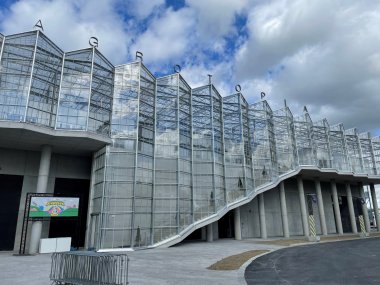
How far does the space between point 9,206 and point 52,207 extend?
18.6ft

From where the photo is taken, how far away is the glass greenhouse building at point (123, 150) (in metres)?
24.6

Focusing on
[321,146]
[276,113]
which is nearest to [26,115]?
[276,113]

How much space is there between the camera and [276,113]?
140 feet

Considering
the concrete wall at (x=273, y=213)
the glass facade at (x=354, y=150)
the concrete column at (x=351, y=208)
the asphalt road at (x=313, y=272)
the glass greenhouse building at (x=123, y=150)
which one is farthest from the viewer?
the glass facade at (x=354, y=150)

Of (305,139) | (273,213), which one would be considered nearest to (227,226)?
(273,213)

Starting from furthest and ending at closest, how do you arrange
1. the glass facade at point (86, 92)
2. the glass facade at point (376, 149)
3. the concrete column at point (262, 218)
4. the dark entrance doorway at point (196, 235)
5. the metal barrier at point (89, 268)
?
the glass facade at point (376, 149) → the concrete column at point (262, 218) → the dark entrance doorway at point (196, 235) → the glass facade at point (86, 92) → the metal barrier at point (89, 268)

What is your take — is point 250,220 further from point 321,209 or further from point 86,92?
point 86,92

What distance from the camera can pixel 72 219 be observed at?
28109 mm

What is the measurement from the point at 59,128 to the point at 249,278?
1899cm

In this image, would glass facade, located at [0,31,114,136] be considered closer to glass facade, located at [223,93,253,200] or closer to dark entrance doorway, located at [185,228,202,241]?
glass facade, located at [223,93,253,200]

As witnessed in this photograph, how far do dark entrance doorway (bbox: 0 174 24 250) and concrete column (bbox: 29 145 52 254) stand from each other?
3.78m

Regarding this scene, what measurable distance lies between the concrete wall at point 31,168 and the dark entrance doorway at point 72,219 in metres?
0.51

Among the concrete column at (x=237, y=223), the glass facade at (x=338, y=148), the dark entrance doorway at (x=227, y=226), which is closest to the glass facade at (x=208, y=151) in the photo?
the concrete column at (x=237, y=223)

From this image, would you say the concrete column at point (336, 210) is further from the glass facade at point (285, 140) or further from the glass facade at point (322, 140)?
the glass facade at point (285, 140)
